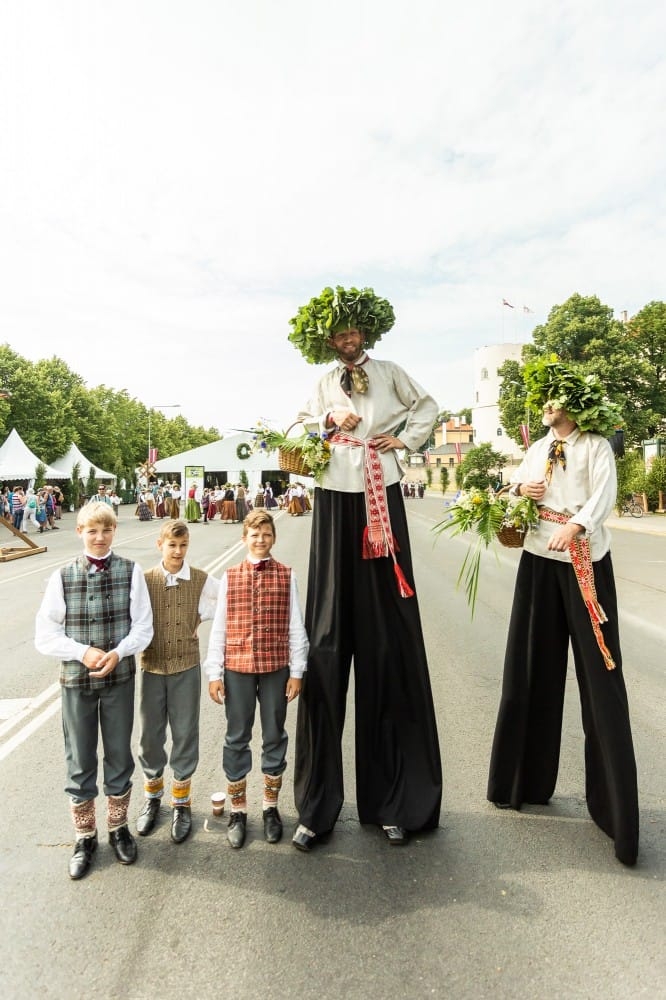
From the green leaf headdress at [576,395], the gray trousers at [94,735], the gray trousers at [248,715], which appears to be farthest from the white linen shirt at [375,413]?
the gray trousers at [94,735]

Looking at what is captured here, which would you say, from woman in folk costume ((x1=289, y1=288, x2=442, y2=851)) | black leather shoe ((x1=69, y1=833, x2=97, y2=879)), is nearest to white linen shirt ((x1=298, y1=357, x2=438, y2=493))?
woman in folk costume ((x1=289, y1=288, x2=442, y2=851))

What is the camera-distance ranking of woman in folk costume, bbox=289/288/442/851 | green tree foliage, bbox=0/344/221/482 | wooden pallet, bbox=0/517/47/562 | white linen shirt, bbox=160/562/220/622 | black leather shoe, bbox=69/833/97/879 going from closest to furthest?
black leather shoe, bbox=69/833/97/879 → woman in folk costume, bbox=289/288/442/851 → white linen shirt, bbox=160/562/220/622 → wooden pallet, bbox=0/517/47/562 → green tree foliage, bbox=0/344/221/482

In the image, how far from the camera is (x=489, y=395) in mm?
83500

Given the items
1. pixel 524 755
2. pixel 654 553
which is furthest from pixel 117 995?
pixel 654 553

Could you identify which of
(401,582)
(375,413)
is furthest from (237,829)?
(375,413)

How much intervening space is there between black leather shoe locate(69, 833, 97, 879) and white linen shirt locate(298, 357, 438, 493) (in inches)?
79.1

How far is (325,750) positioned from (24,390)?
159 feet

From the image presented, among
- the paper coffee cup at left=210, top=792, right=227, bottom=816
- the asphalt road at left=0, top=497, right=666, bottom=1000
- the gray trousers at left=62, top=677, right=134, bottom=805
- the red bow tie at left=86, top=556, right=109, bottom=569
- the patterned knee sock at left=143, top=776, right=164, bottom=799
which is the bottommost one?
the asphalt road at left=0, top=497, right=666, bottom=1000

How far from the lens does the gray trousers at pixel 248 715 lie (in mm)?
3357

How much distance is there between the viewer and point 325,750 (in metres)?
3.32

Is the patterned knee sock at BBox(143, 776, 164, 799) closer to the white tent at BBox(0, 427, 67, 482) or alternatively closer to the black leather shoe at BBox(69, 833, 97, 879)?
the black leather shoe at BBox(69, 833, 97, 879)

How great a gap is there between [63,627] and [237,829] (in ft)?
4.22

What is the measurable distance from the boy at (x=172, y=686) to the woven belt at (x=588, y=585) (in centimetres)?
191

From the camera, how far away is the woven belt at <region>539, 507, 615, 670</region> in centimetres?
316
